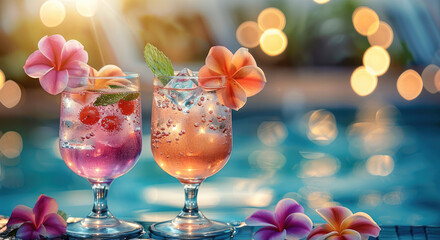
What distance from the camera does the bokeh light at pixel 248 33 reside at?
43.8 feet

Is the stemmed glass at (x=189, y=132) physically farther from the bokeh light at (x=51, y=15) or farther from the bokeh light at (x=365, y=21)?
the bokeh light at (x=365, y=21)

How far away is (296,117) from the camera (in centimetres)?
805

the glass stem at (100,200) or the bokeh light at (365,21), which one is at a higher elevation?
the bokeh light at (365,21)

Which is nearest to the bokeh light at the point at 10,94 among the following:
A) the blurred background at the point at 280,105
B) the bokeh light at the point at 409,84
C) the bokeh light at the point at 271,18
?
the blurred background at the point at 280,105

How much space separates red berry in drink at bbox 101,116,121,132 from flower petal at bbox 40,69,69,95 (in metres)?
0.10

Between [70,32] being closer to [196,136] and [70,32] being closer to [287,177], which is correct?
[287,177]

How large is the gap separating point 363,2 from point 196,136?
13.1 metres

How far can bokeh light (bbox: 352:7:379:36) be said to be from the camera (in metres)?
13.4

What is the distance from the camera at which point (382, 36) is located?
45.8 feet

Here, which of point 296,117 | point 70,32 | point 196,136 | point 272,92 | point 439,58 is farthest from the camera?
point 439,58

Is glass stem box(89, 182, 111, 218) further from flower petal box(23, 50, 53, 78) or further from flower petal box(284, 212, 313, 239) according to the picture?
flower petal box(284, 212, 313, 239)

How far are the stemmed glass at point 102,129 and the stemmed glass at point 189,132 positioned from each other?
1.8 inches

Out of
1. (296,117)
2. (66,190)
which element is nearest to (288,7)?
(296,117)

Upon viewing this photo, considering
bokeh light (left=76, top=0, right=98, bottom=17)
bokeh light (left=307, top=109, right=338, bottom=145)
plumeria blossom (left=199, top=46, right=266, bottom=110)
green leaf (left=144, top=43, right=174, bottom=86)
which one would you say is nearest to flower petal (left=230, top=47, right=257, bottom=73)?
plumeria blossom (left=199, top=46, right=266, bottom=110)
